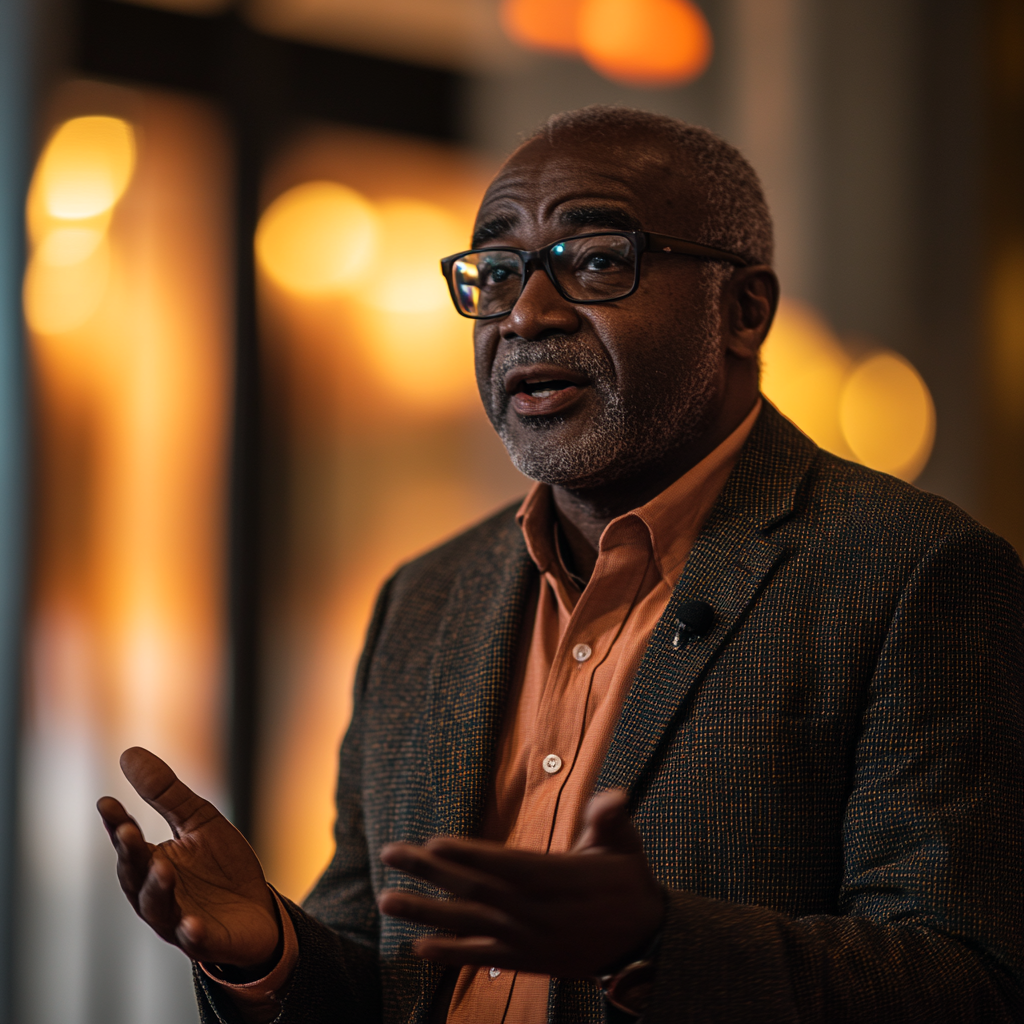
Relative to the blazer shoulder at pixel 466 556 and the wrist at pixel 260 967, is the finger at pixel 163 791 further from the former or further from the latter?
the blazer shoulder at pixel 466 556

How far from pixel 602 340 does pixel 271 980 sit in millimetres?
958

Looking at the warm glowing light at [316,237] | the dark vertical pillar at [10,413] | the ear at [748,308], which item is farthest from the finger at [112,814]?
the warm glowing light at [316,237]

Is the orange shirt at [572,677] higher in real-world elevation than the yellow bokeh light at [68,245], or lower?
lower

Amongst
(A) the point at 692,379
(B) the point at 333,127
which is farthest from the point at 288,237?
(A) the point at 692,379

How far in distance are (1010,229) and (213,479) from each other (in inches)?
105

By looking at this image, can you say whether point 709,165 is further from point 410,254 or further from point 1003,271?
point 410,254

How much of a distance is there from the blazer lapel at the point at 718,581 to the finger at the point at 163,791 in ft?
1.67

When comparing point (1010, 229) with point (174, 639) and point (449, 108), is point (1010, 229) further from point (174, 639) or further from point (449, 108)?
point (174, 639)

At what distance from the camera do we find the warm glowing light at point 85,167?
150 inches

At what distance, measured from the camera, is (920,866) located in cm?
131

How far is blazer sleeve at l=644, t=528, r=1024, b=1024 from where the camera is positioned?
47.4 inches

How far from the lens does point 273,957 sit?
151 cm

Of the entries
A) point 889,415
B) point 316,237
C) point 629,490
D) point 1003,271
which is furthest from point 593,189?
point 316,237

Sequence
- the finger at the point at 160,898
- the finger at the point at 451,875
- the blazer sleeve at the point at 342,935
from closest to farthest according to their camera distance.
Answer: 1. the finger at the point at 451,875
2. the finger at the point at 160,898
3. the blazer sleeve at the point at 342,935
